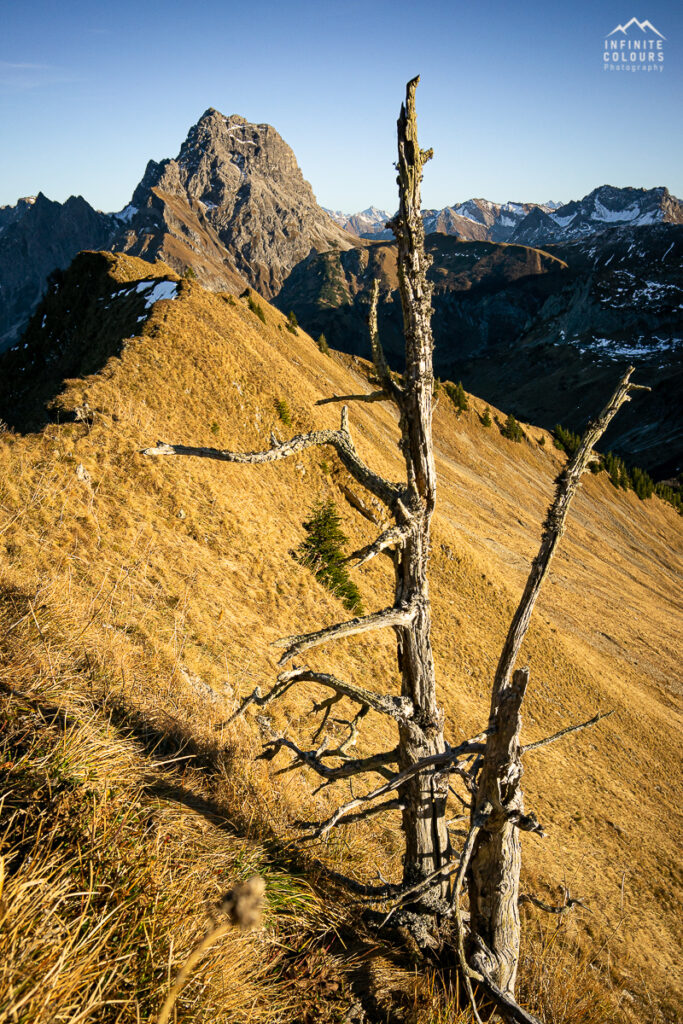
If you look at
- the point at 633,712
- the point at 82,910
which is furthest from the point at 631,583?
the point at 82,910

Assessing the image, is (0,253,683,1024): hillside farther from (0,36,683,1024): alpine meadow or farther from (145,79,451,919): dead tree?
(145,79,451,919): dead tree

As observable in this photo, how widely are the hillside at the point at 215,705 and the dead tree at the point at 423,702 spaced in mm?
589

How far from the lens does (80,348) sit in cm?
3181

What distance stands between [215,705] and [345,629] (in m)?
3.73

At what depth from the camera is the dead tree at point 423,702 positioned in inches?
151

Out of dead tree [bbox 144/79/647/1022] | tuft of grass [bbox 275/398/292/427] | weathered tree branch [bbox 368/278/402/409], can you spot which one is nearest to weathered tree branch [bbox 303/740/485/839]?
dead tree [bbox 144/79/647/1022]

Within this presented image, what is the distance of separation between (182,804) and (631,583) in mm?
65187

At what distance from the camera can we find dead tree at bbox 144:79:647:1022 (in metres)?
3.84

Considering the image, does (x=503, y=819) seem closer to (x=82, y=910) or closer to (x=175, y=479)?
(x=82, y=910)

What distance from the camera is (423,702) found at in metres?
4.66

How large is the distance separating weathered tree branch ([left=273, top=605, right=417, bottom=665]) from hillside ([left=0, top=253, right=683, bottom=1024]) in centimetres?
140

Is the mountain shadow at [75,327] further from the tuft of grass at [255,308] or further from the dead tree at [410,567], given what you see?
the dead tree at [410,567]

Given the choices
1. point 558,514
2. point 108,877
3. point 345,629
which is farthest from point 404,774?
Result: point 558,514

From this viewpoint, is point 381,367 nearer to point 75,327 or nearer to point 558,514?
point 558,514
